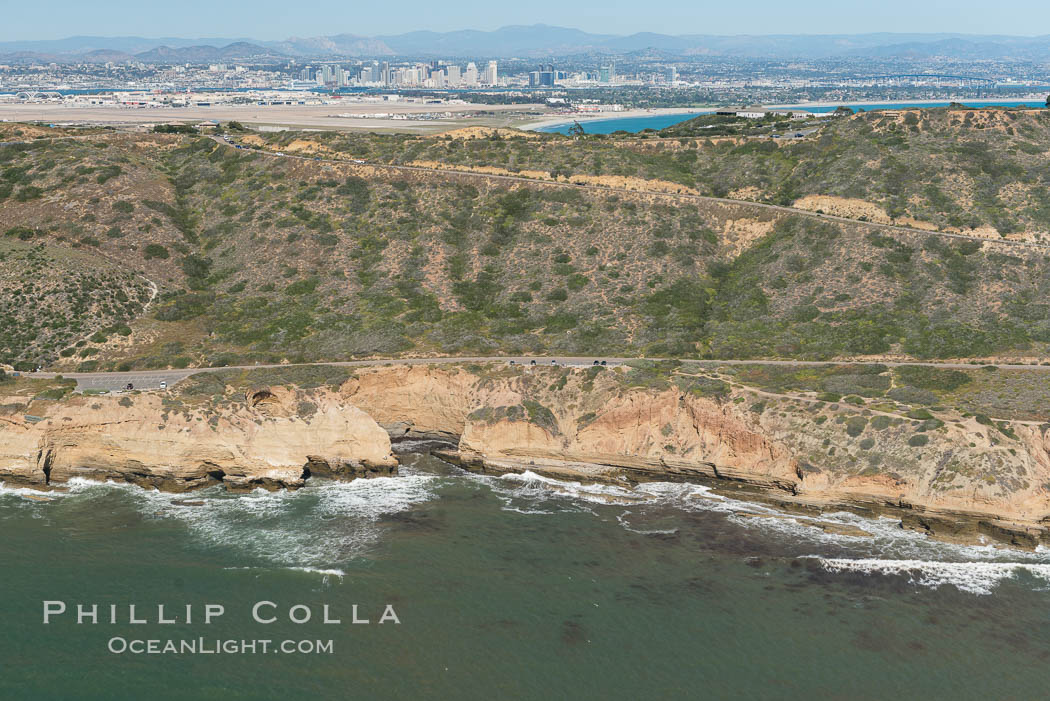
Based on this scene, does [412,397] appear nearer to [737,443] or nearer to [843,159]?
[737,443]

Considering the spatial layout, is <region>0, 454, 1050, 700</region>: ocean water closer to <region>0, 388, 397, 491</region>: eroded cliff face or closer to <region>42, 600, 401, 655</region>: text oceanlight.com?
<region>42, 600, 401, 655</region>: text oceanlight.com

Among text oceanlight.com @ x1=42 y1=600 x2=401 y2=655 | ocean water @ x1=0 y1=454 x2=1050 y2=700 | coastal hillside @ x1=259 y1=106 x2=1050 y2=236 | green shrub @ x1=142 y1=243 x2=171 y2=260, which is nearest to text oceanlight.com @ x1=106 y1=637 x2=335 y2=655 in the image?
text oceanlight.com @ x1=42 y1=600 x2=401 y2=655

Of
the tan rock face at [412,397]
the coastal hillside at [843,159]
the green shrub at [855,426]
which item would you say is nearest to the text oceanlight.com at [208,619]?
the tan rock face at [412,397]

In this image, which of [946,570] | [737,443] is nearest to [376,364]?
[737,443]

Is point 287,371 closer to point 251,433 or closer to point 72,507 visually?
point 251,433

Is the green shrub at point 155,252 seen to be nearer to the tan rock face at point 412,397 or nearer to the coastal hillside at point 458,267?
the coastal hillside at point 458,267

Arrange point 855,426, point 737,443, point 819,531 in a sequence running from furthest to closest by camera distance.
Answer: point 737,443 → point 855,426 → point 819,531

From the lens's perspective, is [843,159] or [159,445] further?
[843,159]
